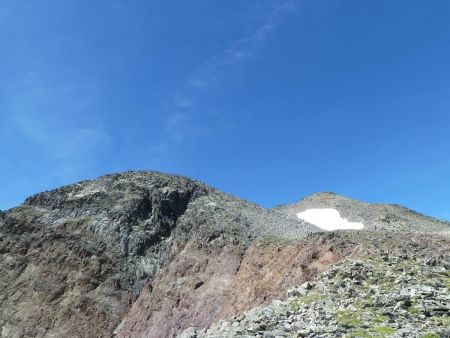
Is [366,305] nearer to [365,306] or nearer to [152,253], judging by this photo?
[365,306]

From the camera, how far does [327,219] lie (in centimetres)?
7519

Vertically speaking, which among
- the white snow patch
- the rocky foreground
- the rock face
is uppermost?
the white snow patch

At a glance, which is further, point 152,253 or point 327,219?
point 327,219

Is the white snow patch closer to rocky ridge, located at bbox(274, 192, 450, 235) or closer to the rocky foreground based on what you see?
rocky ridge, located at bbox(274, 192, 450, 235)

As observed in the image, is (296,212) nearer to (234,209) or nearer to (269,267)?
(234,209)

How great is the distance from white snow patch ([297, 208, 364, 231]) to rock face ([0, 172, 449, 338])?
2589mm

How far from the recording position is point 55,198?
69.4 m

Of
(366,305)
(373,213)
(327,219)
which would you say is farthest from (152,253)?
(366,305)

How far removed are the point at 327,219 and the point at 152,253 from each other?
29.8 m

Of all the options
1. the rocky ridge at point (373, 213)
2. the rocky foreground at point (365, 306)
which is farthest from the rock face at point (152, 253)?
the rocky foreground at point (365, 306)

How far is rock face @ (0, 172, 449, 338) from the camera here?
1774 inches

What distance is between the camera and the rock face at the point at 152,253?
4506cm

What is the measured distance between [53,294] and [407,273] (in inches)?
1750

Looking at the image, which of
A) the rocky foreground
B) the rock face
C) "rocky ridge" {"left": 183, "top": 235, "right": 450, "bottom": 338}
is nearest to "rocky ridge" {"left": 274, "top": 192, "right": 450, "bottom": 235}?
the rock face
